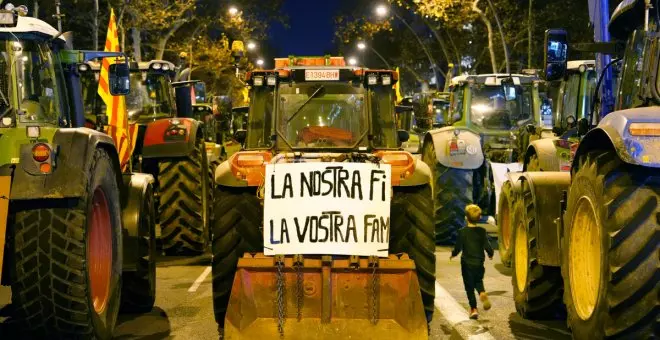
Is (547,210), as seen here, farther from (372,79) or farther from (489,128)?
(489,128)

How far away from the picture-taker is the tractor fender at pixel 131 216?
8539 mm

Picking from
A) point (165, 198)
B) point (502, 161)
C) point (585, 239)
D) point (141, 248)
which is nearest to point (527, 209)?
point (585, 239)

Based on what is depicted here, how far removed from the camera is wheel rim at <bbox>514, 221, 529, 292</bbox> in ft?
30.3

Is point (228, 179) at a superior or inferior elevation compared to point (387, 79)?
inferior

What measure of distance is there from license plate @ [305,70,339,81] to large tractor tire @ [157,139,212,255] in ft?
12.2

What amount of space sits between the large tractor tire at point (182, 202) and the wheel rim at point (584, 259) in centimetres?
657

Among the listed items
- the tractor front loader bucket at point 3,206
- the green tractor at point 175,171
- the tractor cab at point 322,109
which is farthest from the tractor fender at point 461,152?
the tractor front loader bucket at point 3,206

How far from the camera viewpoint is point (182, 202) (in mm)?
12492

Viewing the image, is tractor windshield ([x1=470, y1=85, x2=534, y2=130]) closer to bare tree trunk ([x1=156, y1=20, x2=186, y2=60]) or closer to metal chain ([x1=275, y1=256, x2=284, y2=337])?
metal chain ([x1=275, y1=256, x2=284, y2=337])

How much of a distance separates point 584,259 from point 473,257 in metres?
1.94

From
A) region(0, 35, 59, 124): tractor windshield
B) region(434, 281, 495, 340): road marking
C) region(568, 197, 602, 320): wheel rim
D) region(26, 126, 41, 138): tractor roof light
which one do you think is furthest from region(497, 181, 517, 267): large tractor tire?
region(26, 126, 41, 138): tractor roof light

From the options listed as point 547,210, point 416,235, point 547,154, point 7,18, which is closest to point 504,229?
point 547,154

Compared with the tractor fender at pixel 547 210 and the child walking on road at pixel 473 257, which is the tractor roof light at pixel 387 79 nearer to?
the child walking on road at pixel 473 257

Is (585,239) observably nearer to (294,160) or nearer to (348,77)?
(294,160)
